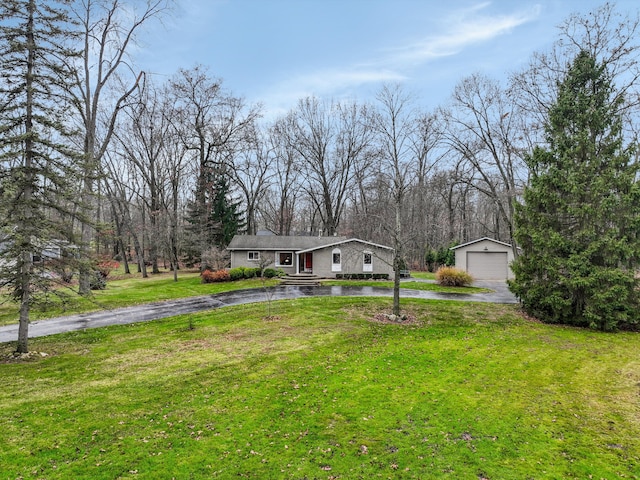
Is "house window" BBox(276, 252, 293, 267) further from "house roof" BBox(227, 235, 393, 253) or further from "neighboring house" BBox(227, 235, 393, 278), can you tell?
"house roof" BBox(227, 235, 393, 253)

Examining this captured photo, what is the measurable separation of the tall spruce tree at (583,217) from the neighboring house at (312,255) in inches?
489

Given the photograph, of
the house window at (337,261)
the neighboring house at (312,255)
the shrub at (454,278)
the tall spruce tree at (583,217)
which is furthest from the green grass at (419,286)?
the tall spruce tree at (583,217)

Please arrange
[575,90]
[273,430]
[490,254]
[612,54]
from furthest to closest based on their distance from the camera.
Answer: [490,254]
[612,54]
[575,90]
[273,430]

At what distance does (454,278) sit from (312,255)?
11.6 m

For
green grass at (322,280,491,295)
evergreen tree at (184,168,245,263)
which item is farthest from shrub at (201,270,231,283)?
evergreen tree at (184,168,245,263)

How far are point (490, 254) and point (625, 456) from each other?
24419 millimetres

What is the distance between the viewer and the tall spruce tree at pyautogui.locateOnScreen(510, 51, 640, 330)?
468 inches

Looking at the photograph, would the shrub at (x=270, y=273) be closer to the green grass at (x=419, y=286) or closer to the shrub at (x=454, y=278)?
the green grass at (x=419, y=286)

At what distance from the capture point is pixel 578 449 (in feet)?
16.8

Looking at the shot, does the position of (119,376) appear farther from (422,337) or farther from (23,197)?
(422,337)

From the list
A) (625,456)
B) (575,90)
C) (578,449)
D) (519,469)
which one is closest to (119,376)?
(519,469)

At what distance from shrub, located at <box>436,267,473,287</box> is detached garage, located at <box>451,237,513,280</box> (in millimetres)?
6107

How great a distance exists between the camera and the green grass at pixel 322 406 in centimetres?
474

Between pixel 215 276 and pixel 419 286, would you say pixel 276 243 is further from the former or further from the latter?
pixel 419 286
